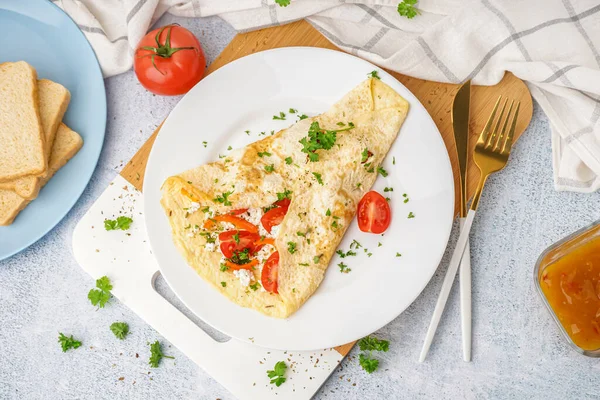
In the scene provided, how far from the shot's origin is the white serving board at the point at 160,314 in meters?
3.96

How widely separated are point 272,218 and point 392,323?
1205mm

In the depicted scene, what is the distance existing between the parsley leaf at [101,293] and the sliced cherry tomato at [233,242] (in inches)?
37.1

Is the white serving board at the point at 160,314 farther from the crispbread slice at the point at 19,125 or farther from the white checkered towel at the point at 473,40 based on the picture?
the white checkered towel at the point at 473,40

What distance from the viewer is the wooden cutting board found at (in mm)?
3984

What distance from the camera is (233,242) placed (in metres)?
3.73

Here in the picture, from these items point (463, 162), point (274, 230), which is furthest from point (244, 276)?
point (463, 162)

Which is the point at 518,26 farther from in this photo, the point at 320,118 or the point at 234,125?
the point at 234,125

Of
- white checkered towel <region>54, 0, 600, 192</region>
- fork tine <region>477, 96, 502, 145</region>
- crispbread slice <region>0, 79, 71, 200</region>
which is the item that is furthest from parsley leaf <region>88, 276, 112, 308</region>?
fork tine <region>477, 96, 502, 145</region>

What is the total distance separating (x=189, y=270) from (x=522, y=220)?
2.46m

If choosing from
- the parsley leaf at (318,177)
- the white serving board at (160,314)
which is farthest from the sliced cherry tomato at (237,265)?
the parsley leaf at (318,177)

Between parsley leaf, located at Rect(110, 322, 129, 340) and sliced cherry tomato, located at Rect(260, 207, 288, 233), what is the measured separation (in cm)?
135

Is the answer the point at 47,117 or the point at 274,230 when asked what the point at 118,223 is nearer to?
the point at 47,117

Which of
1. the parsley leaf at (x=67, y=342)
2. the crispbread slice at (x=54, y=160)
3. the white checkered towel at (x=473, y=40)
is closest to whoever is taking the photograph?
the white checkered towel at (x=473, y=40)

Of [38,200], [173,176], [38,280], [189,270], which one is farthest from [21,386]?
[173,176]
